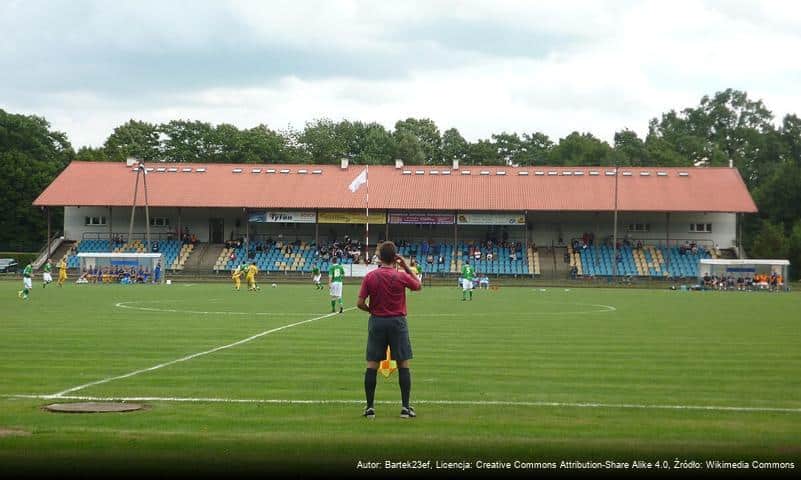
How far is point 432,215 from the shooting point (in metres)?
86.2

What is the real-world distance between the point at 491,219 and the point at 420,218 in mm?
6236

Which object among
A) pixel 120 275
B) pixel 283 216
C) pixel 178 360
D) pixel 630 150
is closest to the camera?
pixel 178 360

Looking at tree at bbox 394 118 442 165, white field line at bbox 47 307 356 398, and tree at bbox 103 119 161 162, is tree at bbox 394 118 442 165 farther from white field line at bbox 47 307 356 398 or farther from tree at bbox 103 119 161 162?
white field line at bbox 47 307 356 398

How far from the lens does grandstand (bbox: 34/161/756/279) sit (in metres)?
82.8

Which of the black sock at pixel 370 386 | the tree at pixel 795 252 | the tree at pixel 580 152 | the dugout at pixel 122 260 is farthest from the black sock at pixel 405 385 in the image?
the tree at pixel 580 152

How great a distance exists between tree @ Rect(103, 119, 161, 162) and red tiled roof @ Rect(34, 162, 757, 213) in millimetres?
27336

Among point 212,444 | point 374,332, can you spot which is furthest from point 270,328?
point 212,444

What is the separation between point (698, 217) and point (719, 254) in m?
4.88

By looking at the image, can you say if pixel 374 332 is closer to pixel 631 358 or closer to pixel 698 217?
pixel 631 358

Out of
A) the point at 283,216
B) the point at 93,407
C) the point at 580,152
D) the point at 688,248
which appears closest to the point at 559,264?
the point at 688,248

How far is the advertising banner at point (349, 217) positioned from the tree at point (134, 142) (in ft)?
139

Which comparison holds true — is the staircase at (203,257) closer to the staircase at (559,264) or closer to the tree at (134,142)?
the staircase at (559,264)

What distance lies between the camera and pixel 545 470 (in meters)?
7.57

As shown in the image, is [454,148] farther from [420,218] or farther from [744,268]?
[744,268]
